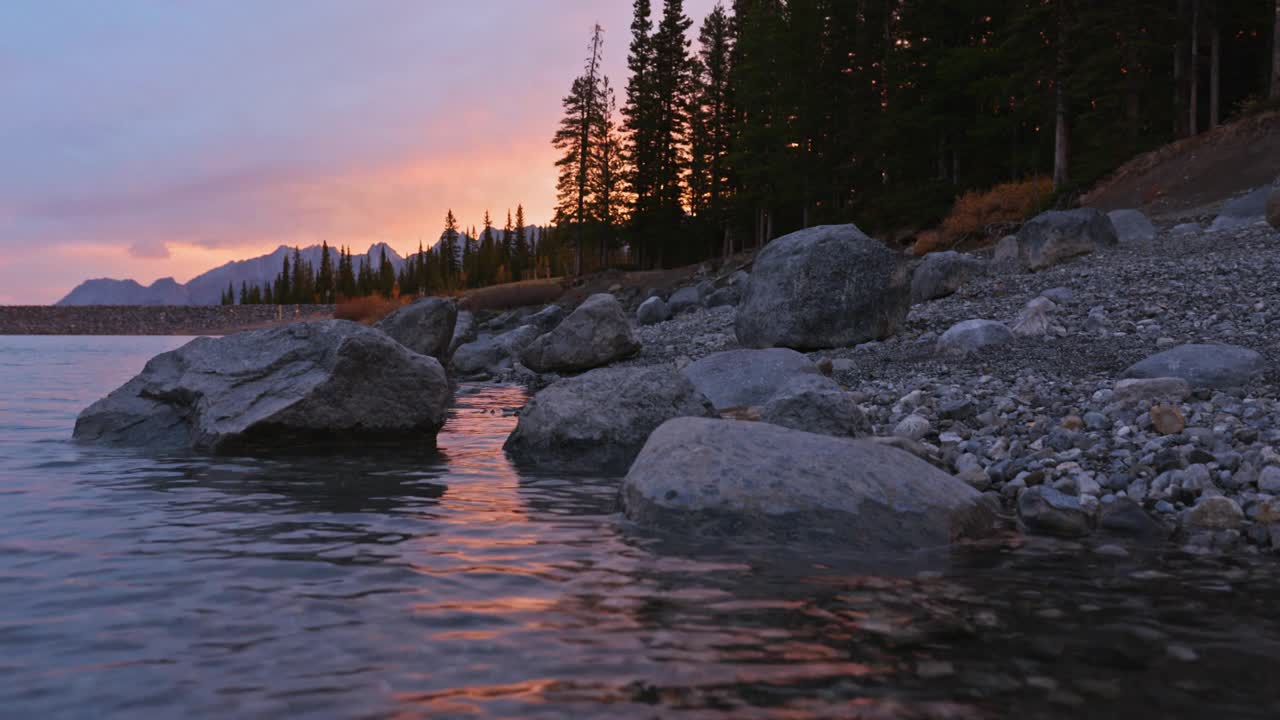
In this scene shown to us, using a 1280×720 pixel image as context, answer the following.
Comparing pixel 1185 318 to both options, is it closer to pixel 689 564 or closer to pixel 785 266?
pixel 785 266

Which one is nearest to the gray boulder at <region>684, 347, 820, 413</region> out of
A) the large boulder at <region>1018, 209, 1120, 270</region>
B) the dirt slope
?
the large boulder at <region>1018, 209, 1120, 270</region>

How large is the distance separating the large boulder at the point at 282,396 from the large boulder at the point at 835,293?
5.36m

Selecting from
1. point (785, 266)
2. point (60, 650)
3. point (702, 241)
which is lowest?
point (60, 650)

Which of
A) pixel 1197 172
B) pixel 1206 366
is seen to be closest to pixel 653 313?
pixel 1197 172

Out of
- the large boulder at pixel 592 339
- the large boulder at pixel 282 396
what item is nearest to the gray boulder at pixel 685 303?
the large boulder at pixel 592 339

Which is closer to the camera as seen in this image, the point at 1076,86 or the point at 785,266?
the point at 785,266

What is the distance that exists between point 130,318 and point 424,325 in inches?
2373

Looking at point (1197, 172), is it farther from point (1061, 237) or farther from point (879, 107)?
point (879, 107)

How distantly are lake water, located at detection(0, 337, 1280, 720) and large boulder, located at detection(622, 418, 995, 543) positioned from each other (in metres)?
0.21

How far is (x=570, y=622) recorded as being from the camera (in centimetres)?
359

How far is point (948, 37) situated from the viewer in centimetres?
3569

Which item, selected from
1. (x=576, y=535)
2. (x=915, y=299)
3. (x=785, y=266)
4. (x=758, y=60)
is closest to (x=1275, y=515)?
(x=576, y=535)

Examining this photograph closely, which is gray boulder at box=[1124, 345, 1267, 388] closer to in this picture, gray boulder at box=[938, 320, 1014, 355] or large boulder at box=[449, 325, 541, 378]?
gray boulder at box=[938, 320, 1014, 355]

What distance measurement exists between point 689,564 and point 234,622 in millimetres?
2147
